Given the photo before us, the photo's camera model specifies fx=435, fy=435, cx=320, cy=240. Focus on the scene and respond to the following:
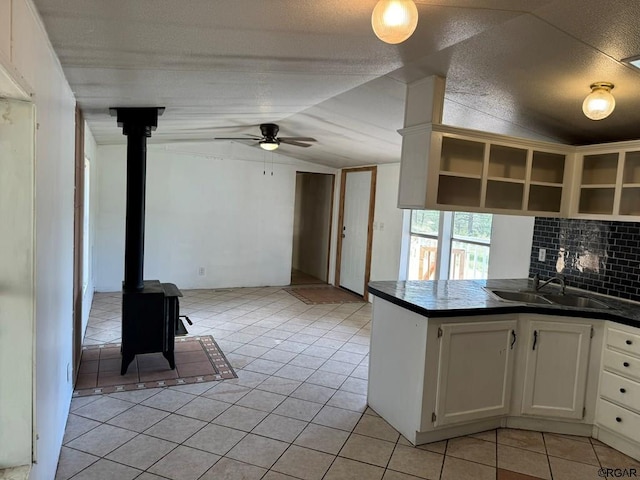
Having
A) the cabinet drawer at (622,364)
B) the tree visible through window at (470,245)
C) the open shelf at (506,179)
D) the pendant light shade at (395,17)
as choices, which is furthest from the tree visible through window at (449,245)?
the pendant light shade at (395,17)

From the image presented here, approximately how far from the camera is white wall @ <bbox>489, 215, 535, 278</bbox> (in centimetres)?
390

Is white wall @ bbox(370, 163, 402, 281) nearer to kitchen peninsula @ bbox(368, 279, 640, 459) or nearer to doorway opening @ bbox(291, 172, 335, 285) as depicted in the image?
doorway opening @ bbox(291, 172, 335, 285)

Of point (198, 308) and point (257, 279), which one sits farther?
point (257, 279)

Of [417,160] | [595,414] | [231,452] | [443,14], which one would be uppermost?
[443,14]

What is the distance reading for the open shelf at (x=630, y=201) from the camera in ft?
9.84

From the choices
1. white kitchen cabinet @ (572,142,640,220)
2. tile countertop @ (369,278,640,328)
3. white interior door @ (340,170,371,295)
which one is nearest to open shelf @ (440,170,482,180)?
tile countertop @ (369,278,640,328)

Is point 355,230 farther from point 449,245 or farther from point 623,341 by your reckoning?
point 623,341

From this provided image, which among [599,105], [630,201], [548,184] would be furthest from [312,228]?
[599,105]

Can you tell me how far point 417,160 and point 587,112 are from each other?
964 mm

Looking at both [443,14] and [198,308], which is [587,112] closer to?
[443,14]

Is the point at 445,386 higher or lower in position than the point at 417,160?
lower

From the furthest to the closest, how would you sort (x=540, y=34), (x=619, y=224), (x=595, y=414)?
(x=619, y=224) → (x=595, y=414) → (x=540, y=34)

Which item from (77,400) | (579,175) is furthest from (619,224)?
(77,400)

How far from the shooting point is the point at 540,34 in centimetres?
194
